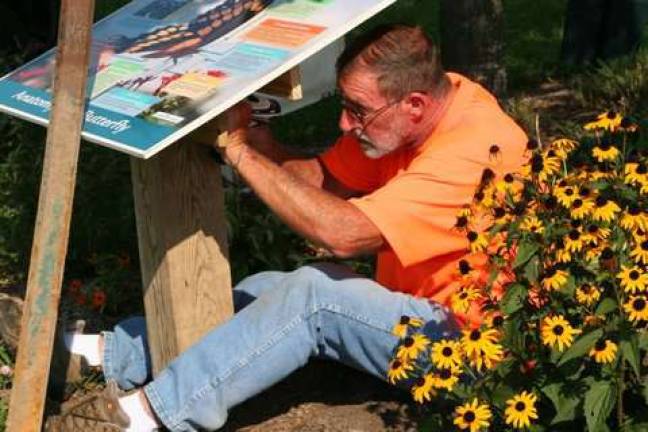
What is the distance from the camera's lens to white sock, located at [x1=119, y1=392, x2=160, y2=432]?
375 centimetres

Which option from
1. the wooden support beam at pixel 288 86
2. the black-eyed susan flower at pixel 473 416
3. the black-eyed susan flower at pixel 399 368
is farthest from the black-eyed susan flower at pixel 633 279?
the wooden support beam at pixel 288 86

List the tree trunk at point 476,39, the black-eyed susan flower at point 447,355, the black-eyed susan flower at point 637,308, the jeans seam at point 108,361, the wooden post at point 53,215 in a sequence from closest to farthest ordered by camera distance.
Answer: the black-eyed susan flower at point 637,308 < the black-eyed susan flower at point 447,355 < the wooden post at point 53,215 < the jeans seam at point 108,361 < the tree trunk at point 476,39

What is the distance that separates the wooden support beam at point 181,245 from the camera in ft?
12.2

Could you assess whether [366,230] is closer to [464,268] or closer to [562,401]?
[464,268]

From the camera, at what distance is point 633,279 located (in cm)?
297

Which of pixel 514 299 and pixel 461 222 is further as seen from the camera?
pixel 461 222

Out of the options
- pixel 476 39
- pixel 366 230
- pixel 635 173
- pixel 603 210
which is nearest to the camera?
pixel 603 210

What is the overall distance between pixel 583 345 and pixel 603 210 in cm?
31

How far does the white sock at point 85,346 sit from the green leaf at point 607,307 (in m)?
1.76

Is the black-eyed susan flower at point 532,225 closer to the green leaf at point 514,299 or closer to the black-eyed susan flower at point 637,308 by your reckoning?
the green leaf at point 514,299

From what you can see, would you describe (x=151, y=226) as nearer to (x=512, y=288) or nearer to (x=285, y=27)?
(x=285, y=27)

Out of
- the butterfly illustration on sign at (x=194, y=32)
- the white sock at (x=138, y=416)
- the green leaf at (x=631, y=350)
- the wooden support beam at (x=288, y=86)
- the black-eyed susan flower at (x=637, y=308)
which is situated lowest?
the white sock at (x=138, y=416)

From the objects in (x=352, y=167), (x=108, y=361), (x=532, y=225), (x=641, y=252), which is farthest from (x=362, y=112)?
(x=108, y=361)

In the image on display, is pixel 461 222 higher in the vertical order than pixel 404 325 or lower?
higher
